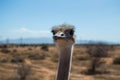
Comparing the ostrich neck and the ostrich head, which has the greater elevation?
the ostrich head

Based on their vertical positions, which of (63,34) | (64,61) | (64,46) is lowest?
(64,61)

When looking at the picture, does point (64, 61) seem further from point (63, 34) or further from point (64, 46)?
point (63, 34)

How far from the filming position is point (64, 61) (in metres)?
3.50

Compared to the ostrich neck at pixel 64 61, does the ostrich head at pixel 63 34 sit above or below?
above

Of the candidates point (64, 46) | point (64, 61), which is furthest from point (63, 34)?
point (64, 61)

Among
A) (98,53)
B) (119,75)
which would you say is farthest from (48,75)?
(98,53)

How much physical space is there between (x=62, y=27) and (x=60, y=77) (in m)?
0.55

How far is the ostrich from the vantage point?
11.1ft

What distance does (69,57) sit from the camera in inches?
138

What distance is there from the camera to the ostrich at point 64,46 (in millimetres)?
3391

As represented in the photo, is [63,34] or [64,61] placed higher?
[63,34]

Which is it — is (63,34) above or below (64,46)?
above

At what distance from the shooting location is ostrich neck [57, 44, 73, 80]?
3410 mm

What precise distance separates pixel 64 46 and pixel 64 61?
16 centimetres
